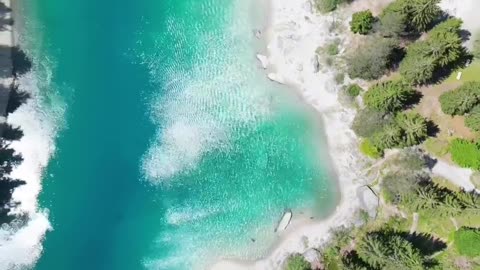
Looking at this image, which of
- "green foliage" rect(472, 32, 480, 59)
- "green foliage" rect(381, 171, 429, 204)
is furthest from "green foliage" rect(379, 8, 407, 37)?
"green foliage" rect(381, 171, 429, 204)

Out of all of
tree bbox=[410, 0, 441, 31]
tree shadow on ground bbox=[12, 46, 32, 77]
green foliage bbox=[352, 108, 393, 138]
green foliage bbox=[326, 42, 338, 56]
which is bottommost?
green foliage bbox=[352, 108, 393, 138]

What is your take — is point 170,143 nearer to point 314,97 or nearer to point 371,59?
point 314,97

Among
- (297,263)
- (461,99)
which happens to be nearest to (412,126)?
(461,99)

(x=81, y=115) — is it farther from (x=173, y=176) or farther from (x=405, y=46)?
(x=405, y=46)

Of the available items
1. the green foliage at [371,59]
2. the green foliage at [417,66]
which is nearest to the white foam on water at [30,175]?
the green foliage at [371,59]

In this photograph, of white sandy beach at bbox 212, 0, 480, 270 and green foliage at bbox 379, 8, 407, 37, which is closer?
green foliage at bbox 379, 8, 407, 37

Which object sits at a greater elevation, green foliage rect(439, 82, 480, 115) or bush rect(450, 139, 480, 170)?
green foliage rect(439, 82, 480, 115)

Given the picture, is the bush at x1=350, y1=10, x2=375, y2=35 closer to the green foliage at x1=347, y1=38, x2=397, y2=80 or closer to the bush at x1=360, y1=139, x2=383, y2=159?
the green foliage at x1=347, y1=38, x2=397, y2=80
